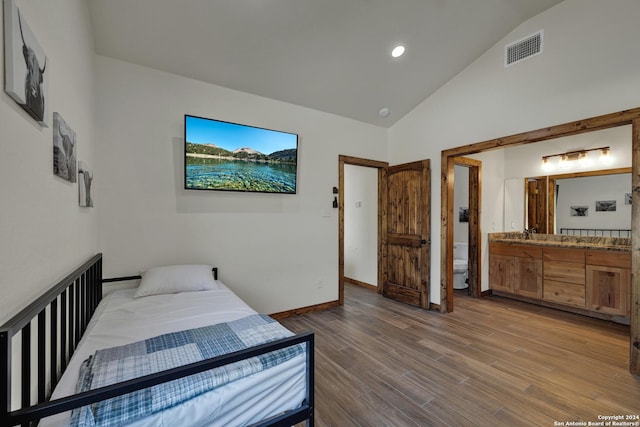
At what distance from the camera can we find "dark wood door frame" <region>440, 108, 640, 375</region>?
2.29m

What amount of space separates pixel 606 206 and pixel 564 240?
689 mm

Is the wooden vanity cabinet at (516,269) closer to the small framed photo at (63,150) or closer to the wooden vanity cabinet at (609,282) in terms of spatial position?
the wooden vanity cabinet at (609,282)

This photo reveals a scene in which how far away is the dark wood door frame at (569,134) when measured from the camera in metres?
2.29

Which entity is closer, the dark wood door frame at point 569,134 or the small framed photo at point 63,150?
the small framed photo at point 63,150

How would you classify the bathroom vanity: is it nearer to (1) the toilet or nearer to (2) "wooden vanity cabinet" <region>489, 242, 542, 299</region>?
(2) "wooden vanity cabinet" <region>489, 242, 542, 299</region>

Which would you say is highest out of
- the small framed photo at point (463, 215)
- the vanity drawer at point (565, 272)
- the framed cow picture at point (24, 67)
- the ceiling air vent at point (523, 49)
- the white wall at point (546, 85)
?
the ceiling air vent at point (523, 49)

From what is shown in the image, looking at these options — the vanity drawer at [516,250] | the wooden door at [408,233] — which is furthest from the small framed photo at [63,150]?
the vanity drawer at [516,250]

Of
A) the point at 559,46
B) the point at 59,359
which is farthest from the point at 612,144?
the point at 59,359

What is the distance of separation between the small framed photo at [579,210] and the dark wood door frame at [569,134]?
2178 millimetres

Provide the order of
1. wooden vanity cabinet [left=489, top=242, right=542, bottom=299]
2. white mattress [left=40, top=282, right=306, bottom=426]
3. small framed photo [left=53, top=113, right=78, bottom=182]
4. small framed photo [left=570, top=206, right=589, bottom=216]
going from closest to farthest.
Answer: white mattress [left=40, top=282, right=306, bottom=426] → small framed photo [left=53, top=113, right=78, bottom=182] → wooden vanity cabinet [left=489, top=242, right=542, bottom=299] → small framed photo [left=570, top=206, right=589, bottom=216]

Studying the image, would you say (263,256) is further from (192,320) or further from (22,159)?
(22,159)

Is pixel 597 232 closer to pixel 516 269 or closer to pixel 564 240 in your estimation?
pixel 564 240

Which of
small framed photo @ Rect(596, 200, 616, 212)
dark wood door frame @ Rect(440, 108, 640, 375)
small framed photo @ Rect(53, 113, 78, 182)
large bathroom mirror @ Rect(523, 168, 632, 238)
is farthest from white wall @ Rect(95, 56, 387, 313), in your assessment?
small framed photo @ Rect(596, 200, 616, 212)

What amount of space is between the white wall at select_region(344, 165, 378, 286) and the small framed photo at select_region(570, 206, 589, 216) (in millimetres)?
2974
